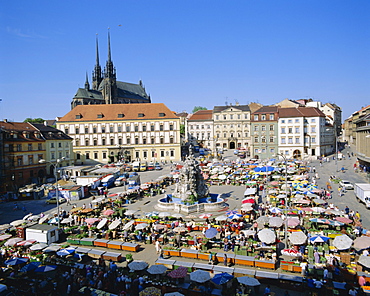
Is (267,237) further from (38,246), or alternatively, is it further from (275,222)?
(38,246)

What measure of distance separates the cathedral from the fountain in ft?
301

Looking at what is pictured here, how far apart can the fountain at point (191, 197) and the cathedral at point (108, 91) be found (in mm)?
91779

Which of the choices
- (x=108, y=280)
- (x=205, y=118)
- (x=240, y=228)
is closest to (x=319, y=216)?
(x=240, y=228)

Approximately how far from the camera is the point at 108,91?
12194cm

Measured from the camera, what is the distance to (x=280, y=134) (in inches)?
2741

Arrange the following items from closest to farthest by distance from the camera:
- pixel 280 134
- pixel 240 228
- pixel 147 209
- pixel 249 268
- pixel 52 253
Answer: pixel 249 268 → pixel 52 253 → pixel 240 228 → pixel 147 209 → pixel 280 134

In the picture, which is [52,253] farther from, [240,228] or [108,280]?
[240,228]

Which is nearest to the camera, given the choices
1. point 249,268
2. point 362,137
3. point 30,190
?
point 249,268

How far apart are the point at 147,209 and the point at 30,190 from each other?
19.1m

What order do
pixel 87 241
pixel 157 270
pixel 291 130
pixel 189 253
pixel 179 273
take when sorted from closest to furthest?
pixel 179 273 < pixel 157 270 < pixel 189 253 < pixel 87 241 < pixel 291 130

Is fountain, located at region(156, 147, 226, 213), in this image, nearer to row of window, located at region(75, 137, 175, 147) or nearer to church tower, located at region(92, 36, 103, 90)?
row of window, located at region(75, 137, 175, 147)

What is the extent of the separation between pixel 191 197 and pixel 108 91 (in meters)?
101

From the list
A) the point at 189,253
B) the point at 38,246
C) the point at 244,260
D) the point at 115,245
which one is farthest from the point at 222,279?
the point at 38,246

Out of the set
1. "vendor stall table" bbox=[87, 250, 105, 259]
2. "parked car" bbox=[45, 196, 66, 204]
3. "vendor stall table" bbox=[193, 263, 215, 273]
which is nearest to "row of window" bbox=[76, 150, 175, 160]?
"parked car" bbox=[45, 196, 66, 204]
